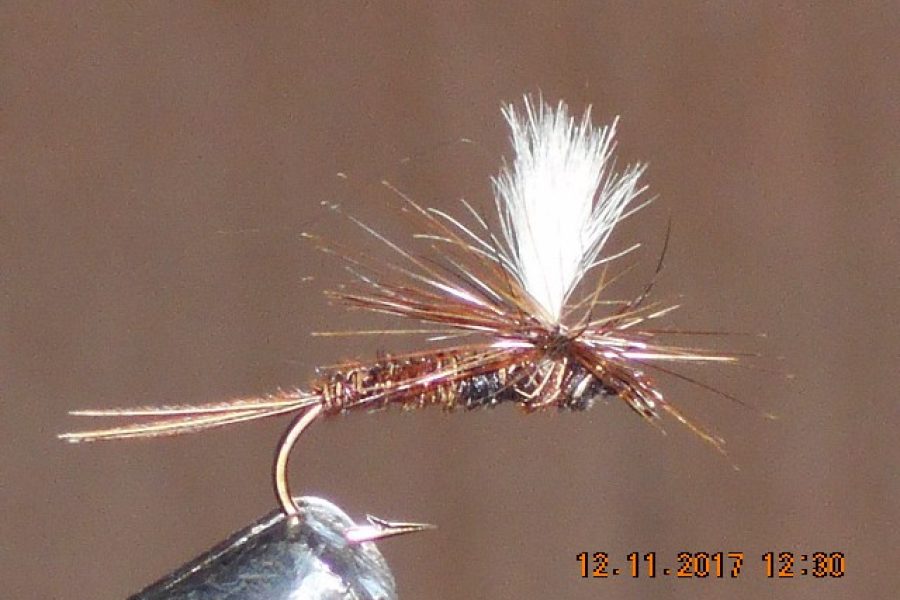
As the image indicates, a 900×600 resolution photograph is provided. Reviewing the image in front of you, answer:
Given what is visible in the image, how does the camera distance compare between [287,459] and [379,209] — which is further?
[379,209]

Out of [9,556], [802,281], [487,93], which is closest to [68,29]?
[487,93]
